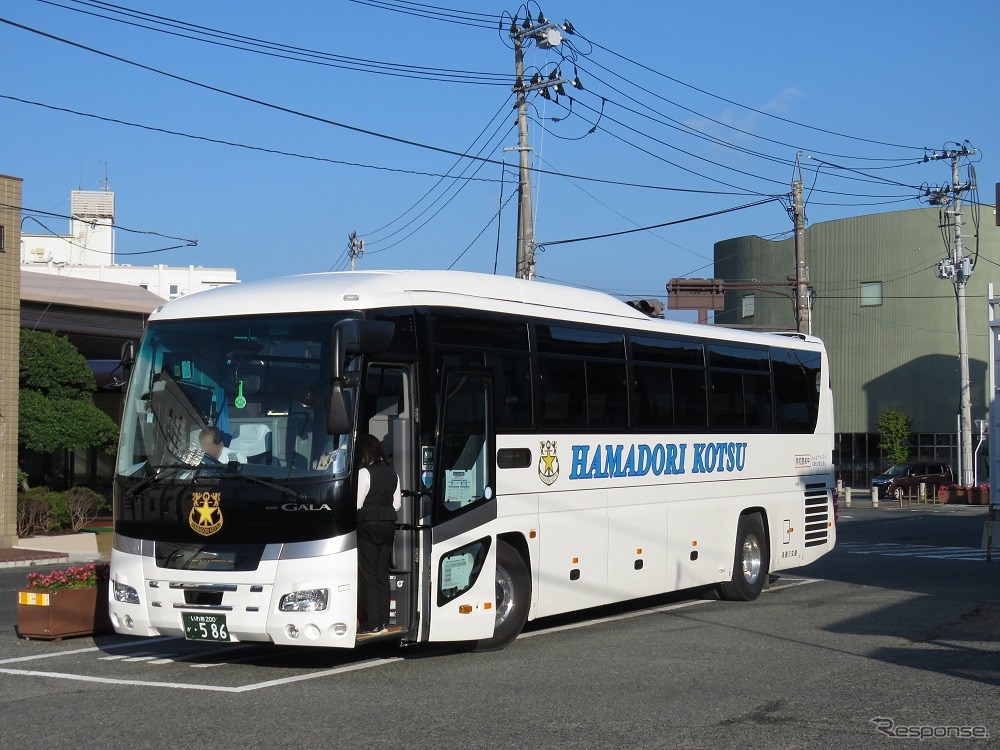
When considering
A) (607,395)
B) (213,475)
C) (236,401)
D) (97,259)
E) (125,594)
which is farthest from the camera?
(97,259)

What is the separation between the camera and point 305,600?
1000 centimetres

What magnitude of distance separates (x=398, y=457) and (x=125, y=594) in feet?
8.67

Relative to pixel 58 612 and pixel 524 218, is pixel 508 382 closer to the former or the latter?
pixel 58 612

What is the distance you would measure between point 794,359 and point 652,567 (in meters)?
5.16

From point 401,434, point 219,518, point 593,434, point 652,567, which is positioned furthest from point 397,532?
point 652,567

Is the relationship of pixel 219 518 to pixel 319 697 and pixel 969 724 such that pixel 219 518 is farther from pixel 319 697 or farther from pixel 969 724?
pixel 969 724

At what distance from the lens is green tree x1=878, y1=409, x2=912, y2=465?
6331 cm

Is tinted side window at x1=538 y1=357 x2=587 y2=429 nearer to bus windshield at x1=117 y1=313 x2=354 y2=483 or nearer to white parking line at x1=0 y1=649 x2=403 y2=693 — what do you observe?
bus windshield at x1=117 y1=313 x2=354 y2=483

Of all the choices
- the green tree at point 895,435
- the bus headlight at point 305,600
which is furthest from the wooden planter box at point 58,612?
the green tree at point 895,435

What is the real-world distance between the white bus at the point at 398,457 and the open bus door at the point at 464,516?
2cm

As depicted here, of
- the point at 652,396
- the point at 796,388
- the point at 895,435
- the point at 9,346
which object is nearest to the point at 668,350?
the point at 652,396

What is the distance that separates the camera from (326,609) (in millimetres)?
9992

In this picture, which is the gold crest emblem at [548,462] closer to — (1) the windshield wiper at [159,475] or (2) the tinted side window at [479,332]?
(2) the tinted side window at [479,332]

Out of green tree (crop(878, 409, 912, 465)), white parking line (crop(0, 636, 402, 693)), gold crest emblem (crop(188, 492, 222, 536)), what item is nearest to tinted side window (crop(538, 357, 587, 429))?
white parking line (crop(0, 636, 402, 693))
